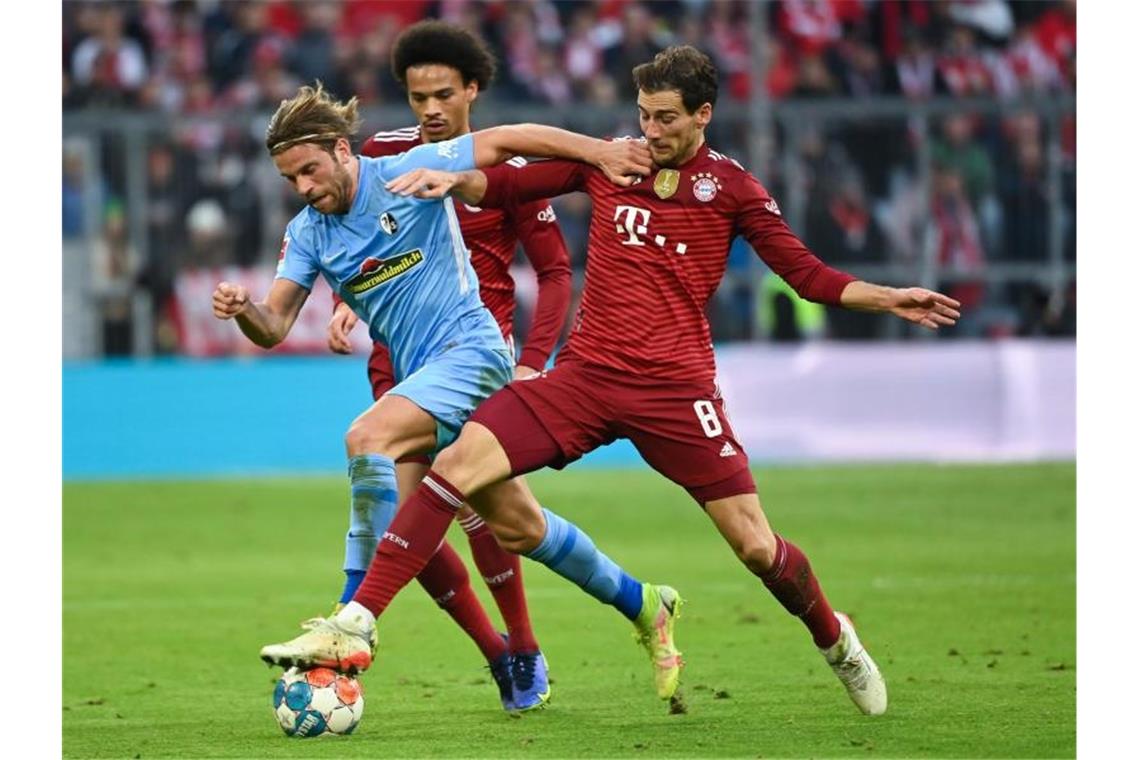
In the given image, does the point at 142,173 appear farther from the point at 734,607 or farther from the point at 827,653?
the point at 827,653

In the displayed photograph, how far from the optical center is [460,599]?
26.5 ft

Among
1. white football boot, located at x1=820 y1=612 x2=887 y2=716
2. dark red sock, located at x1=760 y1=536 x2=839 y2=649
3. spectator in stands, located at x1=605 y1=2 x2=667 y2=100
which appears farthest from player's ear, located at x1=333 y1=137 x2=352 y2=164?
spectator in stands, located at x1=605 y1=2 x2=667 y2=100

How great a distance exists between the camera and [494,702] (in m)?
8.09

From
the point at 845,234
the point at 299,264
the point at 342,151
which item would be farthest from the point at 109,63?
the point at 342,151

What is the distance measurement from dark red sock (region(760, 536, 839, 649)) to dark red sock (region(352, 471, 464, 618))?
3.91ft

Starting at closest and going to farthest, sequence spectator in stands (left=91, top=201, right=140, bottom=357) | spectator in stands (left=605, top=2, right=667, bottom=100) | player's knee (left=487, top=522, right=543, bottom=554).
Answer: player's knee (left=487, top=522, right=543, bottom=554), spectator in stands (left=91, top=201, right=140, bottom=357), spectator in stands (left=605, top=2, right=667, bottom=100)

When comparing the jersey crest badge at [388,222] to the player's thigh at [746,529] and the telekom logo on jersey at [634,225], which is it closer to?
the telekom logo on jersey at [634,225]

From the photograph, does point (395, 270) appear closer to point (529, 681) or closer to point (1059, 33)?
point (529, 681)

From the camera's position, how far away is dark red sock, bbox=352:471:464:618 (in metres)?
6.91

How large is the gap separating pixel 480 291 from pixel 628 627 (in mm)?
2692

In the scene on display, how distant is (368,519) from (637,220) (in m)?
1.44

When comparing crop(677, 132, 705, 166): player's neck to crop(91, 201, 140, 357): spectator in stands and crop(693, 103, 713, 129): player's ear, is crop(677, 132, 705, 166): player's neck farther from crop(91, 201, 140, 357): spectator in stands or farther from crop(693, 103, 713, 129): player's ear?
crop(91, 201, 140, 357): spectator in stands

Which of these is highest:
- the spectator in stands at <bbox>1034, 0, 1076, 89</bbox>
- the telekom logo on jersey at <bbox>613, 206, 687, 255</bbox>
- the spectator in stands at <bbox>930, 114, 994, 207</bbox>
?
the spectator in stands at <bbox>1034, 0, 1076, 89</bbox>

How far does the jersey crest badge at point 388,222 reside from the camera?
7551 millimetres
